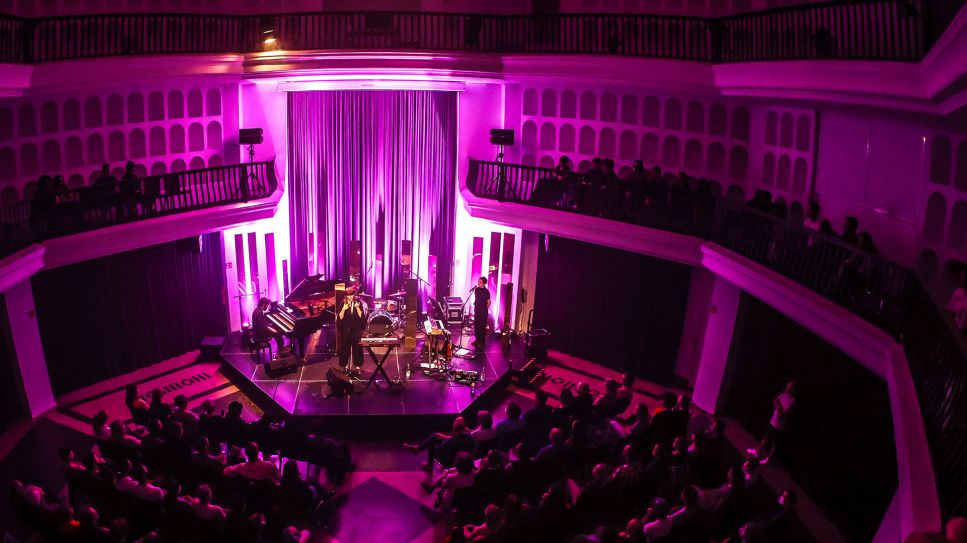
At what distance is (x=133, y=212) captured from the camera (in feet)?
45.9

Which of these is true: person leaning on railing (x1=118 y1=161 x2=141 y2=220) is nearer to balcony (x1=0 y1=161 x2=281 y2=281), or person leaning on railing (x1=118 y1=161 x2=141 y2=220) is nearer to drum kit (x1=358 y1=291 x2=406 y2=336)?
balcony (x1=0 y1=161 x2=281 y2=281)

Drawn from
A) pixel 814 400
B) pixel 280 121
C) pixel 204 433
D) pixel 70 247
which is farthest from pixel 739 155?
pixel 70 247

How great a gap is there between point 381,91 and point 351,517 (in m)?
9.45

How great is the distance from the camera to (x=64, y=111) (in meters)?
14.3

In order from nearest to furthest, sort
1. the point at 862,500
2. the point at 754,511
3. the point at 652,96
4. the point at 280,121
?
the point at 862,500 < the point at 754,511 < the point at 652,96 < the point at 280,121

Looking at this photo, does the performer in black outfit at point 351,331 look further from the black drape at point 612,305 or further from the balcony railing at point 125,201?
the black drape at point 612,305

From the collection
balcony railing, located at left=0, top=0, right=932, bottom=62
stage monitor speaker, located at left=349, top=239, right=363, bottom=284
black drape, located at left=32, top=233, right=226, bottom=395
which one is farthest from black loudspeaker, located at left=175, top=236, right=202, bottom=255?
balcony railing, located at left=0, top=0, right=932, bottom=62

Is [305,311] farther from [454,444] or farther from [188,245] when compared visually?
[454,444]

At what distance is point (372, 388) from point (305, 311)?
2.35 m

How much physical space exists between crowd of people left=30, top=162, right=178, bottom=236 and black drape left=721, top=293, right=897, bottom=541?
11.1 metres

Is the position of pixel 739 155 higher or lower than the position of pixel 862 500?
higher

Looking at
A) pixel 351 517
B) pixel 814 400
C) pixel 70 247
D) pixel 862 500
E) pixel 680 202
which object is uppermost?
pixel 680 202

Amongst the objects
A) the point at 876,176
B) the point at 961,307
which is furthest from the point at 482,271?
the point at 961,307

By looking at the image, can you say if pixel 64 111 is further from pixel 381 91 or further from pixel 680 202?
pixel 680 202
